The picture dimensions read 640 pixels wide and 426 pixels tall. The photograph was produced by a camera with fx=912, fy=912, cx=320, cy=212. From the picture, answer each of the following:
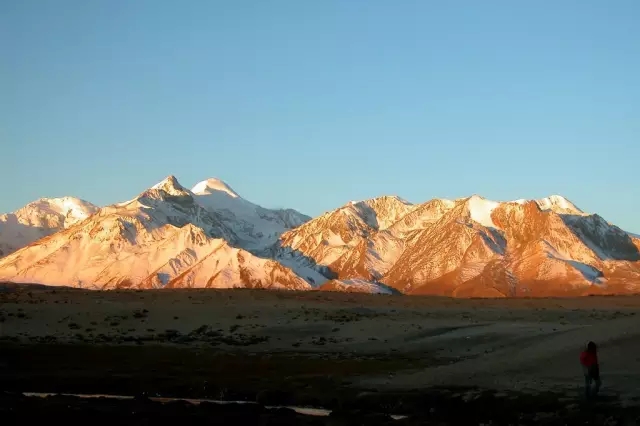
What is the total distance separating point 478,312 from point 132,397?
67255 millimetres

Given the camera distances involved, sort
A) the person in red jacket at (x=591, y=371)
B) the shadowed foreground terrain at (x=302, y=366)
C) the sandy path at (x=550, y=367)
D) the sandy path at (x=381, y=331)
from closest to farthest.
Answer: the person in red jacket at (x=591, y=371)
the shadowed foreground terrain at (x=302, y=366)
the sandy path at (x=550, y=367)
the sandy path at (x=381, y=331)

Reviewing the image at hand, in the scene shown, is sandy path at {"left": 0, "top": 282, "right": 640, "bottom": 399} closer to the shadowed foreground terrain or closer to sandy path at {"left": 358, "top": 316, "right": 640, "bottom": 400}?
sandy path at {"left": 358, "top": 316, "right": 640, "bottom": 400}

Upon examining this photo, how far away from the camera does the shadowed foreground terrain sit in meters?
33.7

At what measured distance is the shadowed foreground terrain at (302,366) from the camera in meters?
33.7

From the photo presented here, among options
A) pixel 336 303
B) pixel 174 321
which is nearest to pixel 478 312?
pixel 336 303

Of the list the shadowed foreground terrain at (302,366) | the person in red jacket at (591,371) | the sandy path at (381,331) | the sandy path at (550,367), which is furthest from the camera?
the sandy path at (381,331)

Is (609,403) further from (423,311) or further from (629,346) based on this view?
(423,311)

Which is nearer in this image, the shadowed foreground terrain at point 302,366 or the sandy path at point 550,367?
the shadowed foreground terrain at point 302,366

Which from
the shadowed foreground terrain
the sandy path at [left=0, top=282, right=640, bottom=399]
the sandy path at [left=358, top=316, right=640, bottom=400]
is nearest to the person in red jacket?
the shadowed foreground terrain

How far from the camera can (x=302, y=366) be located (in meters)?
52.9

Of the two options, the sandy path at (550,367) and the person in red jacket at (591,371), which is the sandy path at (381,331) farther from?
the person in red jacket at (591,371)

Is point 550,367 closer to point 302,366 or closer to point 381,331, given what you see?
point 302,366

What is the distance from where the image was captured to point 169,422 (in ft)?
106

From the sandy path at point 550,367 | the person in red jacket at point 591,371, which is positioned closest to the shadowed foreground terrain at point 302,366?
the sandy path at point 550,367
